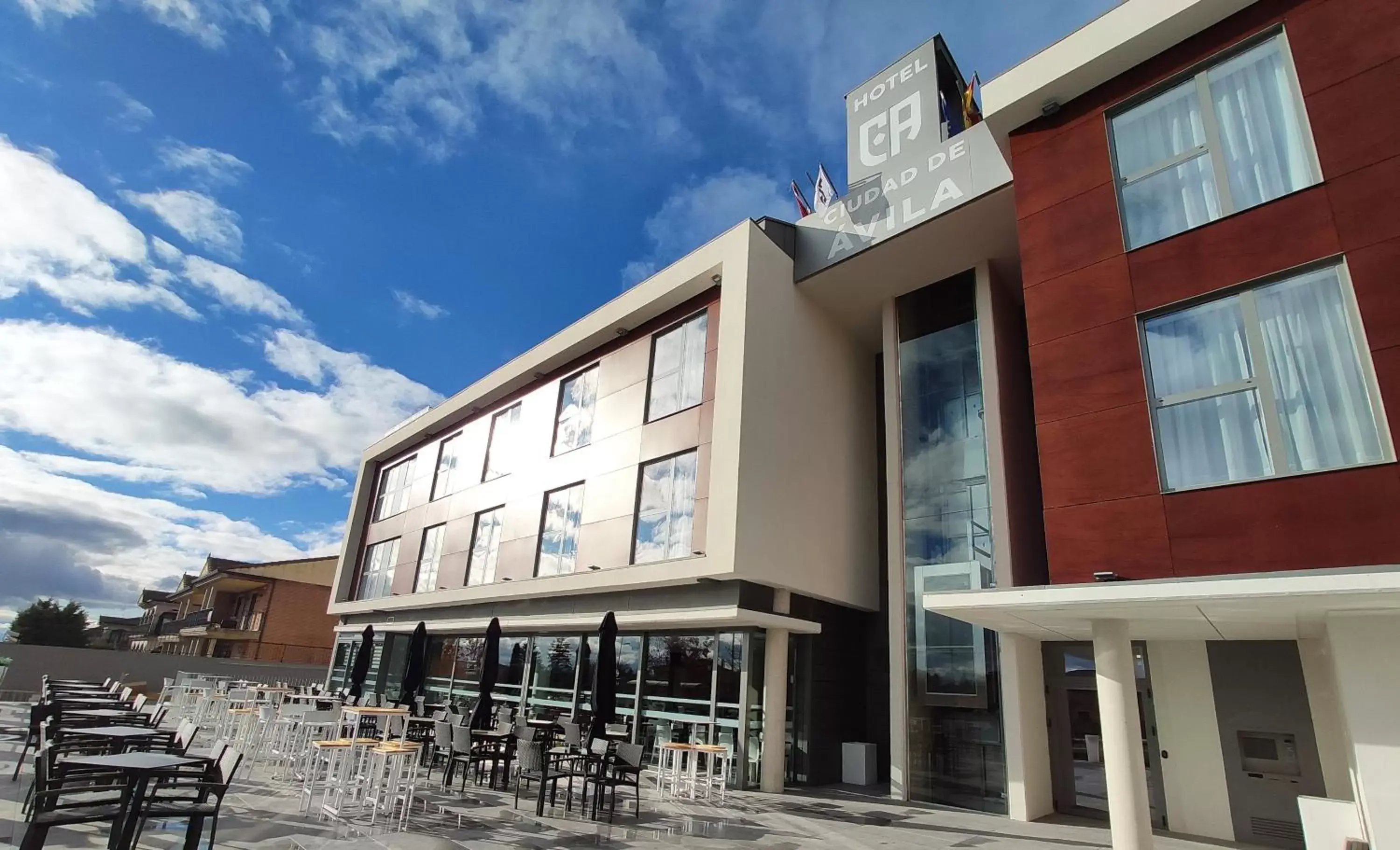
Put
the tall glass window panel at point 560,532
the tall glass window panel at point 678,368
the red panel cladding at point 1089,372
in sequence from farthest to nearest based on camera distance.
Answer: the tall glass window panel at point 560,532, the tall glass window panel at point 678,368, the red panel cladding at point 1089,372

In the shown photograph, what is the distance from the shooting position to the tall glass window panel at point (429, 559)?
2172cm

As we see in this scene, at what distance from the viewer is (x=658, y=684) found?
45.6 feet

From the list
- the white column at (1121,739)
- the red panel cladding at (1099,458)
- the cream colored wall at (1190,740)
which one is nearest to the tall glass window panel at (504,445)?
the red panel cladding at (1099,458)

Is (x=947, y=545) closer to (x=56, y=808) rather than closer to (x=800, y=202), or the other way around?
(x=800, y=202)

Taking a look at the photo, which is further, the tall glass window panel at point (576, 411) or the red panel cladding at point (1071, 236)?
the tall glass window panel at point (576, 411)

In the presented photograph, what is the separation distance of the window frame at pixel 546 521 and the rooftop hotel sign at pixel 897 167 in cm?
732

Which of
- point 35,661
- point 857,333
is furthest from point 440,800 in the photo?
point 35,661

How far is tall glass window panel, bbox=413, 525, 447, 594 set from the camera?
21.7 meters

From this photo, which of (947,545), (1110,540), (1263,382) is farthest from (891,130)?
(1110,540)

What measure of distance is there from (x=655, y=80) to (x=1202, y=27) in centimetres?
765

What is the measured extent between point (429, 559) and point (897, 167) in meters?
18.1

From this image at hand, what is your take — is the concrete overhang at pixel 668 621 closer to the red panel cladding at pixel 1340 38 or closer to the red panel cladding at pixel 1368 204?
the red panel cladding at pixel 1368 204

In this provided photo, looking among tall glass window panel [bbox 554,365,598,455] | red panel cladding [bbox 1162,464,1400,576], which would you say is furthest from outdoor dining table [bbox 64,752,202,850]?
tall glass window panel [bbox 554,365,598,455]

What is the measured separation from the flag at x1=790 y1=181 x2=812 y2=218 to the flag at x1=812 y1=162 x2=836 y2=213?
7.3 inches
